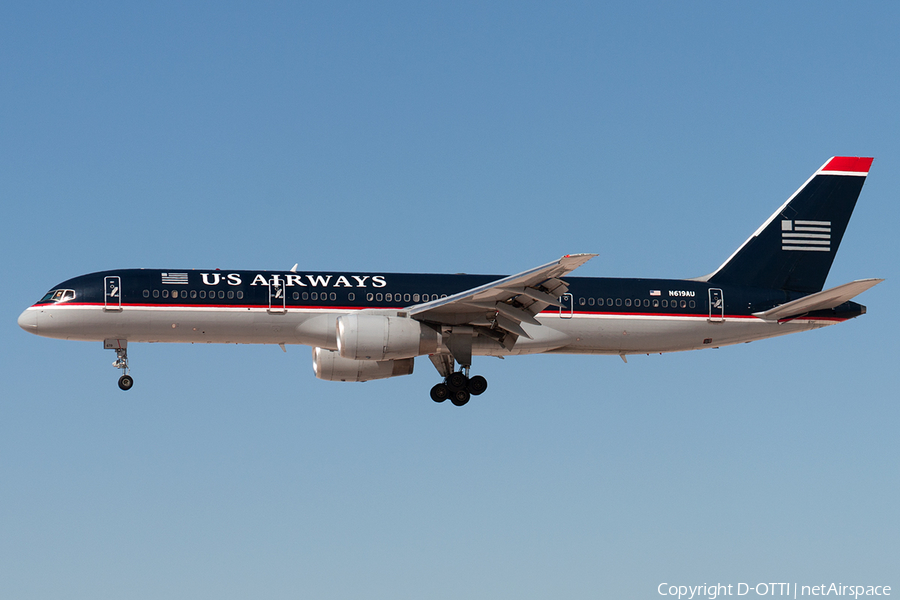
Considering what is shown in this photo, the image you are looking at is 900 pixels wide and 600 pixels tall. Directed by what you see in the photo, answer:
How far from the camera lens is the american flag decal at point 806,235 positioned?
47875mm

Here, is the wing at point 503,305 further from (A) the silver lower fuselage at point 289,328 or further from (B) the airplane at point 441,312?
(A) the silver lower fuselage at point 289,328

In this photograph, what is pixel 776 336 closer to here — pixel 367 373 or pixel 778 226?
pixel 778 226

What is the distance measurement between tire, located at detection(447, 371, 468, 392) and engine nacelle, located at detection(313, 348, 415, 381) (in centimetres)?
248

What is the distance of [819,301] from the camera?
A: 4384 cm

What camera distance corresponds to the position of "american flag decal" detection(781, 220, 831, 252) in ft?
157

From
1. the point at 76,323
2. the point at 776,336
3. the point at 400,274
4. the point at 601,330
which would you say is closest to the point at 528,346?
the point at 601,330

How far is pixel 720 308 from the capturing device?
147ft

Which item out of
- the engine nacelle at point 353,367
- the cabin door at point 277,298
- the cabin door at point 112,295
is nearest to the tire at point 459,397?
the engine nacelle at point 353,367

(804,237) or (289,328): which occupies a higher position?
(804,237)

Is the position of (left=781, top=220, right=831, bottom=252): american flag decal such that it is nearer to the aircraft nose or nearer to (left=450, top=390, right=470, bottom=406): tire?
(left=450, top=390, right=470, bottom=406): tire

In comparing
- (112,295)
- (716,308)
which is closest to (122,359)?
(112,295)

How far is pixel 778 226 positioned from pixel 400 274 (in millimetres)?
16034

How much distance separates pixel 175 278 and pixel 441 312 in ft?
31.4

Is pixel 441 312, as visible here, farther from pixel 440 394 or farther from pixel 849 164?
pixel 849 164
